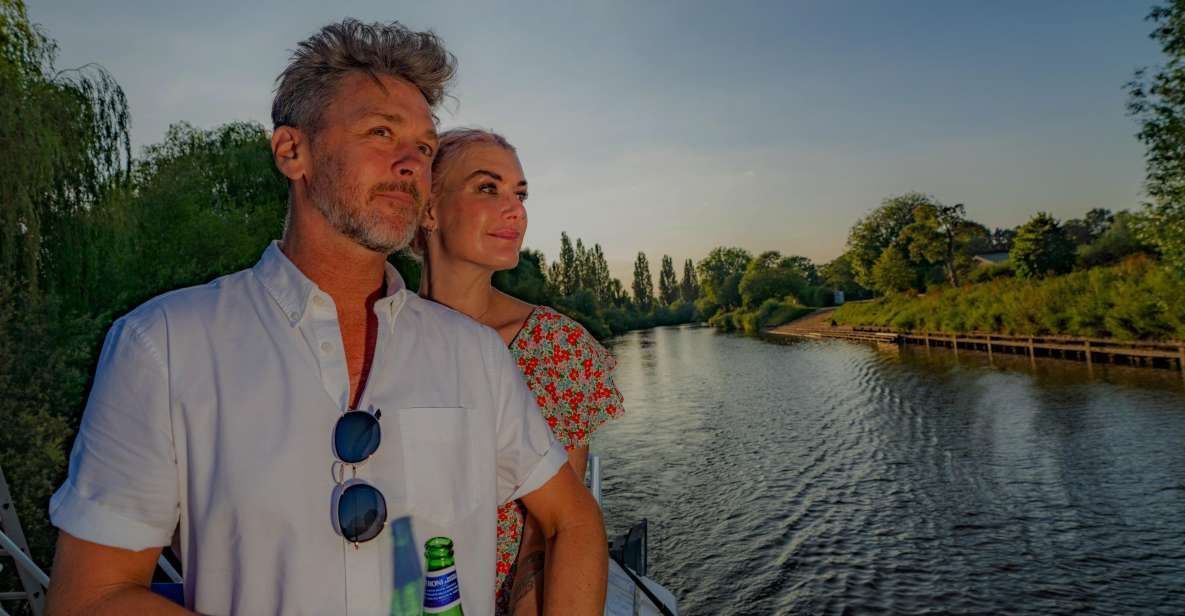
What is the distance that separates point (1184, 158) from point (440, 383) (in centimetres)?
2464

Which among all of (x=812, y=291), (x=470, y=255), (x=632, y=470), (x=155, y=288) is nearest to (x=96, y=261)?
(x=155, y=288)

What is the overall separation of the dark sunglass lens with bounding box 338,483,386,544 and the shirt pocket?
10cm

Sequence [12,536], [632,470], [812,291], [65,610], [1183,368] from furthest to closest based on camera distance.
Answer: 1. [812,291]
2. [1183,368]
3. [632,470]
4. [12,536]
5. [65,610]

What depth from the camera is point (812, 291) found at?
299 feet

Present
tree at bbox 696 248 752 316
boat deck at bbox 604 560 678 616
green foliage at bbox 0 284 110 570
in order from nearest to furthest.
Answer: boat deck at bbox 604 560 678 616
green foliage at bbox 0 284 110 570
tree at bbox 696 248 752 316

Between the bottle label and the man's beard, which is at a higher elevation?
the man's beard

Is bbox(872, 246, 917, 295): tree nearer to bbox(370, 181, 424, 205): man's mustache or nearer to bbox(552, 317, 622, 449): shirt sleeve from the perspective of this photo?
bbox(552, 317, 622, 449): shirt sleeve

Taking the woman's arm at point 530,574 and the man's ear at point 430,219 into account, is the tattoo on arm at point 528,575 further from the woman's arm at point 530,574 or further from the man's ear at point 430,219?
the man's ear at point 430,219

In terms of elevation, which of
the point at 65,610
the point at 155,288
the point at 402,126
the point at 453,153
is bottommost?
the point at 65,610

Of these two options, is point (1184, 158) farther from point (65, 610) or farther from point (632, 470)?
point (65, 610)

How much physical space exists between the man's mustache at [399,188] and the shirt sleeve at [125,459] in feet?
1.78

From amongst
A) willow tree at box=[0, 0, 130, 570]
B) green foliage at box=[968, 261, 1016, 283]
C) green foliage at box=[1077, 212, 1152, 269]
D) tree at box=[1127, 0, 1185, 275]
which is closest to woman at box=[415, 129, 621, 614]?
willow tree at box=[0, 0, 130, 570]

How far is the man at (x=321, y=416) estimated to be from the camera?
3.83 ft

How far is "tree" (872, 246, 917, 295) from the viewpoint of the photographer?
66.4 m
